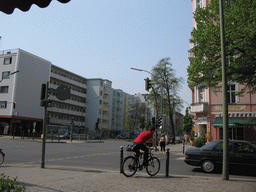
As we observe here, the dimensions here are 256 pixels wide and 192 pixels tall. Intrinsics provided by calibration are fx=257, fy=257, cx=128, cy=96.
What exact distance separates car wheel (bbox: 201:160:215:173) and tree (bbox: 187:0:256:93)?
7.88 metres

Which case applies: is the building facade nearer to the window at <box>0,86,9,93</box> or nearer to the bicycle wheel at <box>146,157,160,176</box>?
the window at <box>0,86,9,93</box>

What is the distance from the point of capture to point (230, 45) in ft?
55.3

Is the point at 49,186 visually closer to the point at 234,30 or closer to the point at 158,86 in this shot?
the point at 234,30

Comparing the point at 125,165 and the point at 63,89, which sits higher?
the point at 63,89

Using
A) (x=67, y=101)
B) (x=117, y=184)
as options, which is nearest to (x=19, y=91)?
(x=67, y=101)

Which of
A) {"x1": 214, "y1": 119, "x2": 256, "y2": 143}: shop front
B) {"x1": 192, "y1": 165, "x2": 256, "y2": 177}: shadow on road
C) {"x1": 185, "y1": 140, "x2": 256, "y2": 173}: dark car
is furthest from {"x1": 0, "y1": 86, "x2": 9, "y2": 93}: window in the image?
{"x1": 192, "y1": 165, "x2": 256, "y2": 177}: shadow on road

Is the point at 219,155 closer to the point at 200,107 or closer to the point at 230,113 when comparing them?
the point at 230,113

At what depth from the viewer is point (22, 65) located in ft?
191

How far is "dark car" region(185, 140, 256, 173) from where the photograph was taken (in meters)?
10.6

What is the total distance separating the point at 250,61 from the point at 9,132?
163ft

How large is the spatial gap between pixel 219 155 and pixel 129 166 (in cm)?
439

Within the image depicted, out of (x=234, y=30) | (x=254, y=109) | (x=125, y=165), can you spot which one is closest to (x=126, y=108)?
(x=254, y=109)

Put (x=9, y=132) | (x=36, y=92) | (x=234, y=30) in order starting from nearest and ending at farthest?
(x=234, y=30), (x=9, y=132), (x=36, y=92)

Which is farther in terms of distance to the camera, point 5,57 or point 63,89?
point 5,57
